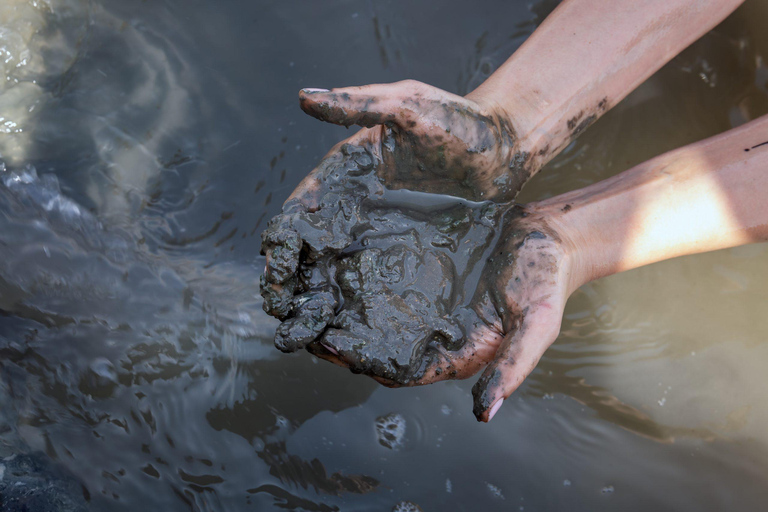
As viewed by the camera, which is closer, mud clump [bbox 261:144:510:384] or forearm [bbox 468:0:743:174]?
mud clump [bbox 261:144:510:384]

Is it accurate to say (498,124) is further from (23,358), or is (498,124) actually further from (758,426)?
(23,358)

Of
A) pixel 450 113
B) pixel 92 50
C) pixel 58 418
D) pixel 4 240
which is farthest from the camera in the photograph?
pixel 92 50

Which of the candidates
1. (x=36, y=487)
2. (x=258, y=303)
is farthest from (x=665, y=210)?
(x=36, y=487)

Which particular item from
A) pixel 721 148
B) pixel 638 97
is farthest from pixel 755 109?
pixel 721 148

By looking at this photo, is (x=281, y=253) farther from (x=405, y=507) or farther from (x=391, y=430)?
(x=405, y=507)

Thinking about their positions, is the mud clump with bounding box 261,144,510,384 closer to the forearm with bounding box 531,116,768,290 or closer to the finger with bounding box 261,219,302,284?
the finger with bounding box 261,219,302,284

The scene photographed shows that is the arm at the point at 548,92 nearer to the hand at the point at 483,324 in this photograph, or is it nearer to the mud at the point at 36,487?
the hand at the point at 483,324

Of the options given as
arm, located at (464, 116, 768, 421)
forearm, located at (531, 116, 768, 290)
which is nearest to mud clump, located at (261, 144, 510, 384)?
arm, located at (464, 116, 768, 421)

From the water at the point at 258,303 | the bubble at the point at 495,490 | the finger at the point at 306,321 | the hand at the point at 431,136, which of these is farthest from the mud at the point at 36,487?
the hand at the point at 431,136
